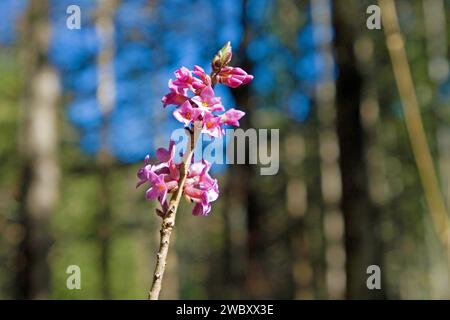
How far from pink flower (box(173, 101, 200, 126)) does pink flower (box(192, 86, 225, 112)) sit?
0.05 feet

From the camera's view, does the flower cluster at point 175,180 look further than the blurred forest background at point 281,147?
No

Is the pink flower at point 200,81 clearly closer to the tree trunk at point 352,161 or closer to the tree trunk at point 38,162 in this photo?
the tree trunk at point 352,161

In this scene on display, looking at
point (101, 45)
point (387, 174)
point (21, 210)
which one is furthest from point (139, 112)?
point (387, 174)

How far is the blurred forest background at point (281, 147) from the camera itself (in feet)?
20.0

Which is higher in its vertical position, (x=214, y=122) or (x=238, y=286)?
(x=238, y=286)

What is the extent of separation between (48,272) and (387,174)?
53.4 ft

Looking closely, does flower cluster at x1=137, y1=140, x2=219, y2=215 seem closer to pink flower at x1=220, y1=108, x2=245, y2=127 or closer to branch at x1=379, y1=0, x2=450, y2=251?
pink flower at x1=220, y1=108, x2=245, y2=127

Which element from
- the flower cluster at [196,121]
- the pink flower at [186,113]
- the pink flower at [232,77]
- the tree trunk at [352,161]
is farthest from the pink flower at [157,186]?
the tree trunk at [352,161]

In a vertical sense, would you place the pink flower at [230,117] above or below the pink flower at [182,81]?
below

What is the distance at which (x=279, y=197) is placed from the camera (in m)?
22.7

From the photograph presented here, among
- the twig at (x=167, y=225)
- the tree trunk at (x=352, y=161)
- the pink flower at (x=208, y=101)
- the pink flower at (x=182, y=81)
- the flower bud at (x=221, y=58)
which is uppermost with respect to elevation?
the tree trunk at (x=352, y=161)

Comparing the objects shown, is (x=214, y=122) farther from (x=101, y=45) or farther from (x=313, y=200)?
(x=313, y=200)

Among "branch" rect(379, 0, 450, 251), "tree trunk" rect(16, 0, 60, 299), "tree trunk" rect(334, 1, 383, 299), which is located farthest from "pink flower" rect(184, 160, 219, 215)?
"tree trunk" rect(16, 0, 60, 299)
